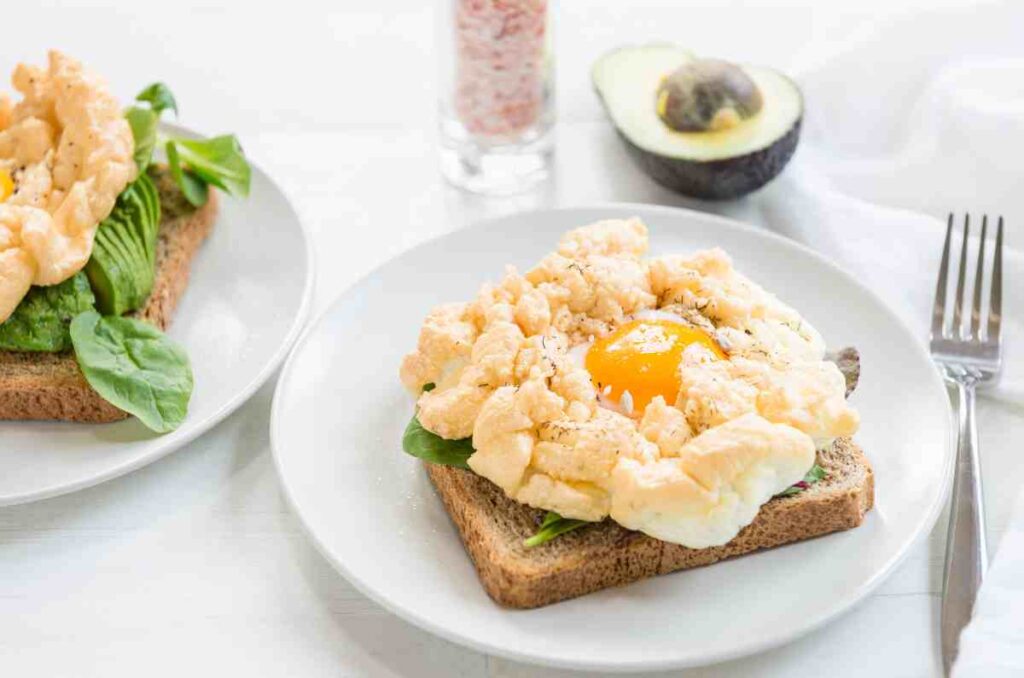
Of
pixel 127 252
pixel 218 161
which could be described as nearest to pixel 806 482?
pixel 127 252

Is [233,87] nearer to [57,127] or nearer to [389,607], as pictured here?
[57,127]

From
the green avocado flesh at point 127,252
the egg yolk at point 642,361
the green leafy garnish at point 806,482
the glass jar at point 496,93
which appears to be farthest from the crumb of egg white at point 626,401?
Answer: the glass jar at point 496,93

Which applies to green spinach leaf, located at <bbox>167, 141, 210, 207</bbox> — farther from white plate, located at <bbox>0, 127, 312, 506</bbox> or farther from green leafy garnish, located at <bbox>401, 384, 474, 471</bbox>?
green leafy garnish, located at <bbox>401, 384, 474, 471</bbox>

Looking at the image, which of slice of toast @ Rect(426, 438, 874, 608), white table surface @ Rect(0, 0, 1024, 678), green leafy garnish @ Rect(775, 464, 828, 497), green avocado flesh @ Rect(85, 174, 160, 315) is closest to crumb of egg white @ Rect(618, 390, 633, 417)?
slice of toast @ Rect(426, 438, 874, 608)

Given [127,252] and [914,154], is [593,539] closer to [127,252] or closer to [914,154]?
[127,252]

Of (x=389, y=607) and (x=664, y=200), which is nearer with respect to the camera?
(x=389, y=607)

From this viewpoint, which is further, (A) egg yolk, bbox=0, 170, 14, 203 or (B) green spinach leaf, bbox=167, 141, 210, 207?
(B) green spinach leaf, bbox=167, 141, 210, 207

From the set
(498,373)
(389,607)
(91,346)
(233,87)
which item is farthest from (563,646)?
(233,87)
